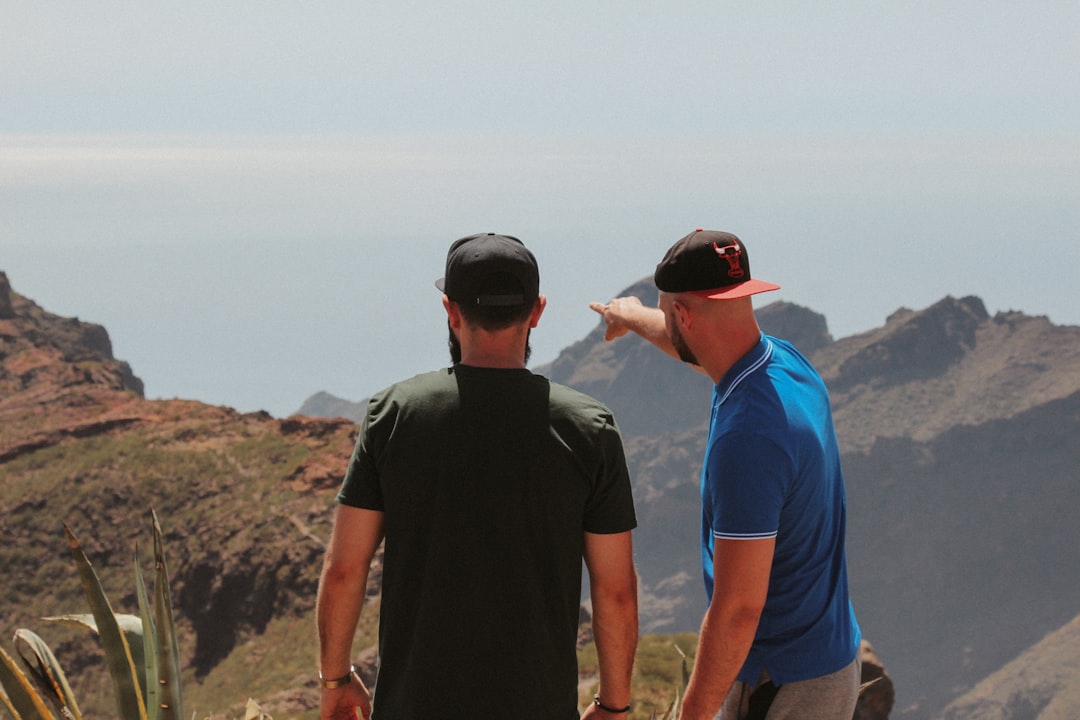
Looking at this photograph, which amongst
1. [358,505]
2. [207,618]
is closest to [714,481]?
[358,505]

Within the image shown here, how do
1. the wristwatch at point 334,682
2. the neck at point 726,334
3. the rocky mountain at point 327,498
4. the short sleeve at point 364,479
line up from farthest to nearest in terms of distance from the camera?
1. the rocky mountain at point 327,498
2. the wristwatch at point 334,682
3. the neck at point 726,334
4. the short sleeve at point 364,479

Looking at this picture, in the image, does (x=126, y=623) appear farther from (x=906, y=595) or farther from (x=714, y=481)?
(x=906, y=595)

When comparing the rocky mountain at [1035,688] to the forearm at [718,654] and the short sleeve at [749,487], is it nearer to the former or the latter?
the forearm at [718,654]

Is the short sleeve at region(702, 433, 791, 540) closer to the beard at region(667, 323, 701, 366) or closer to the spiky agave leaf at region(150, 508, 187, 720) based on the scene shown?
the beard at region(667, 323, 701, 366)

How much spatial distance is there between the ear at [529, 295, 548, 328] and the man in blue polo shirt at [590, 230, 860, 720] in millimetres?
356

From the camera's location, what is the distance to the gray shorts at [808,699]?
127 inches

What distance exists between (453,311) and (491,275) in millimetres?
186

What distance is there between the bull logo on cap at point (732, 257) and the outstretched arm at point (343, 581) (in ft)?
4.14

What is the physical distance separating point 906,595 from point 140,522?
170 meters

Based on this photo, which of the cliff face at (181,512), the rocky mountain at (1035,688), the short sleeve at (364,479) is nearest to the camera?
the short sleeve at (364,479)

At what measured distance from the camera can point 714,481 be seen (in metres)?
3.02

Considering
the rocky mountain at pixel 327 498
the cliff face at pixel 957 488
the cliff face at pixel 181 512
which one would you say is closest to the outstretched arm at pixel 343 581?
the rocky mountain at pixel 327 498

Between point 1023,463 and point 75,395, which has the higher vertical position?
point 75,395

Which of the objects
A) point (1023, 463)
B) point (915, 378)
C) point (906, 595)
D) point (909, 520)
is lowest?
point (906, 595)
